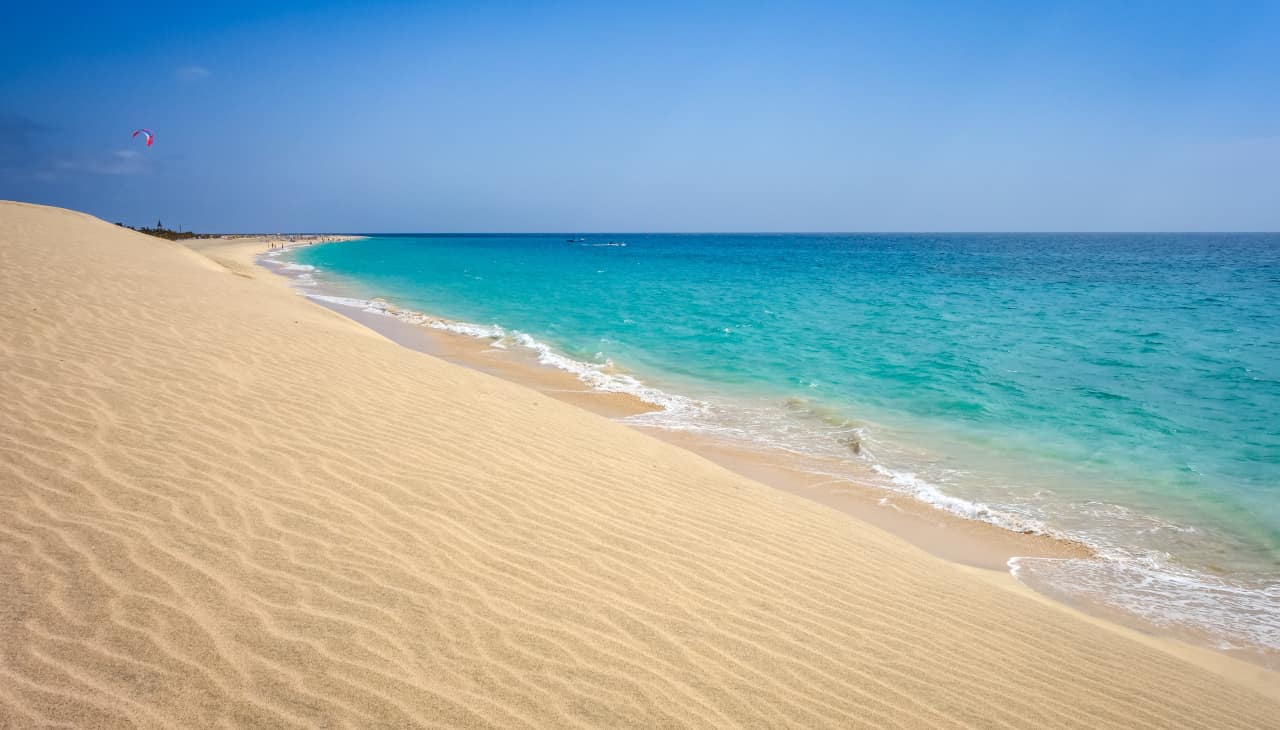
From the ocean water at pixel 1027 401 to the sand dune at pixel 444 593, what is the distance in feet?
7.22

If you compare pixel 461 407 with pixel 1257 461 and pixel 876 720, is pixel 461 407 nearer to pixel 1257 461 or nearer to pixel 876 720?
pixel 876 720

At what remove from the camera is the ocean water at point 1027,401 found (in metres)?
6.32

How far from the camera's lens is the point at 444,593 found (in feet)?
11.7

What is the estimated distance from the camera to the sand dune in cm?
278

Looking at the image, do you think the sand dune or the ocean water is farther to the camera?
the ocean water

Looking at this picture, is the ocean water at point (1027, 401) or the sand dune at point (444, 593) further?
the ocean water at point (1027, 401)

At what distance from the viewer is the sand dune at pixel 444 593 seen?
9.12 feet

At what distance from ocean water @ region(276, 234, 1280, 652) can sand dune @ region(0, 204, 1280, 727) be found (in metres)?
2.20

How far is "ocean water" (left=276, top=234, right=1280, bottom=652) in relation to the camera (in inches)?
249

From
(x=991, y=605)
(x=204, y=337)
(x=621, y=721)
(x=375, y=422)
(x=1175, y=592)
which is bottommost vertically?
(x=1175, y=592)

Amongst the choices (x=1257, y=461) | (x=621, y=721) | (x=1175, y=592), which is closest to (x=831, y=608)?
(x=621, y=721)

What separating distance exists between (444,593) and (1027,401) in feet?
40.3

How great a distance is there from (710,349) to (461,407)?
10832 millimetres

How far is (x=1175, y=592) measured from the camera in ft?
18.4
